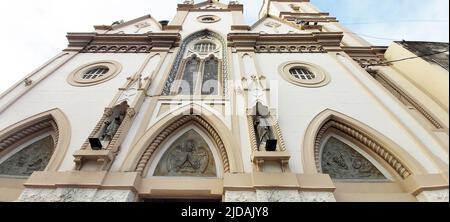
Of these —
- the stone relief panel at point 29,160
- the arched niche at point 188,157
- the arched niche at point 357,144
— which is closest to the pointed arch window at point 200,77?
the arched niche at point 188,157

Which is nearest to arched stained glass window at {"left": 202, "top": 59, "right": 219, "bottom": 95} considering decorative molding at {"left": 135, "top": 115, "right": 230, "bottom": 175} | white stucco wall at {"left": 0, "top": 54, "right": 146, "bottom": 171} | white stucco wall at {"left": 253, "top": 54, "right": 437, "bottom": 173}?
decorative molding at {"left": 135, "top": 115, "right": 230, "bottom": 175}

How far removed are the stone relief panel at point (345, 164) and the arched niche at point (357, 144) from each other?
210 millimetres

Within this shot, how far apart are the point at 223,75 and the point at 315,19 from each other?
13246 millimetres

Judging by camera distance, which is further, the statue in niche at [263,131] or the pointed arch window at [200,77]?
the pointed arch window at [200,77]

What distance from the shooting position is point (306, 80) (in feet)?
26.9

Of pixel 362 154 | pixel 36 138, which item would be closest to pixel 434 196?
pixel 362 154

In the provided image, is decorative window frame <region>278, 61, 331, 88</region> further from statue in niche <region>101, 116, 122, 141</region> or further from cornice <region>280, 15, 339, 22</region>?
cornice <region>280, 15, 339, 22</region>

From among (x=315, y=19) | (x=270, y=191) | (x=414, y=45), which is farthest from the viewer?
(x=315, y=19)

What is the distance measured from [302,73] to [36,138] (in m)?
9.69

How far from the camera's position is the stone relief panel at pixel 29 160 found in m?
5.60

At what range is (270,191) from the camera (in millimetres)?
4363

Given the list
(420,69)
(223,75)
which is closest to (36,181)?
(223,75)

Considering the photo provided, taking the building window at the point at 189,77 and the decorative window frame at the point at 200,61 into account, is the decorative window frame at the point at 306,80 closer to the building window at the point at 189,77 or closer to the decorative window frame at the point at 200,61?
the decorative window frame at the point at 200,61
